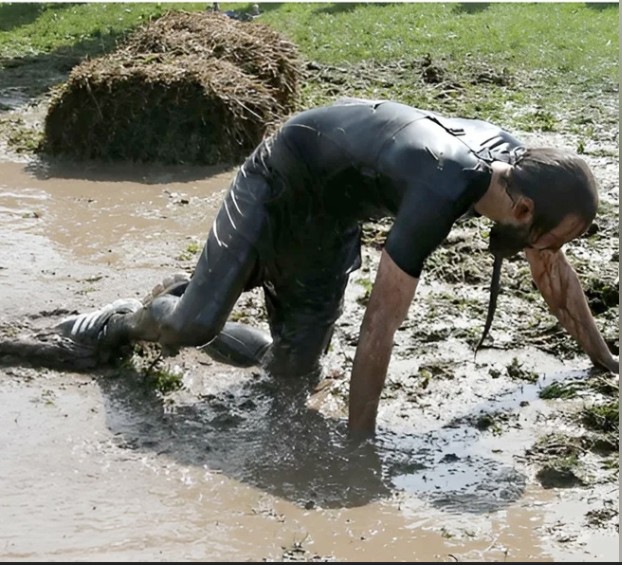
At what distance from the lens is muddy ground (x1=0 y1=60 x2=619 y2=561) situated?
4.52 m

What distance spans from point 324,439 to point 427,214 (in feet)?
4.16

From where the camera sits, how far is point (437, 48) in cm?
1405

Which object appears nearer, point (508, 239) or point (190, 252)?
point (508, 239)

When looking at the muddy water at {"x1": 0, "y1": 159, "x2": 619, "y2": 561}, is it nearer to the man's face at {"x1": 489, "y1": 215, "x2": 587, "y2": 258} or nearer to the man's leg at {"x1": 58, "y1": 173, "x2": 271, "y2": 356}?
the man's leg at {"x1": 58, "y1": 173, "x2": 271, "y2": 356}

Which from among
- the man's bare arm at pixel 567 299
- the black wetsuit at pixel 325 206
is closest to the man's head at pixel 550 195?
the black wetsuit at pixel 325 206

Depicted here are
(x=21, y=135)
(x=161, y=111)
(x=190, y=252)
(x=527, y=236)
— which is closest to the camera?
(x=527, y=236)

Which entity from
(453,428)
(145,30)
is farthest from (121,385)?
(145,30)

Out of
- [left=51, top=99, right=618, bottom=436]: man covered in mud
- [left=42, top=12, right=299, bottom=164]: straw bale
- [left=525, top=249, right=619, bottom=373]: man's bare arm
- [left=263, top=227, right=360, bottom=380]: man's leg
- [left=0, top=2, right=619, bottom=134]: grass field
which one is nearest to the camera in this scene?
[left=51, top=99, right=618, bottom=436]: man covered in mud

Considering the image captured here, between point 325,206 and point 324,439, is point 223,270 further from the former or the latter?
point 324,439

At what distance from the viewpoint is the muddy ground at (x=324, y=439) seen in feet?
14.8

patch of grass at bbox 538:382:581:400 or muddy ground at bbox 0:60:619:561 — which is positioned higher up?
patch of grass at bbox 538:382:581:400

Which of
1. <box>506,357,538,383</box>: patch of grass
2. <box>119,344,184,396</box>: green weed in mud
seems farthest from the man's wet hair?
<box>119,344,184,396</box>: green weed in mud

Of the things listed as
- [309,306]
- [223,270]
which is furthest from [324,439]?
[223,270]

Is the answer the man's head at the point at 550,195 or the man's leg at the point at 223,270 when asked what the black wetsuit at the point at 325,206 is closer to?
the man's leg at the point at 223,270
